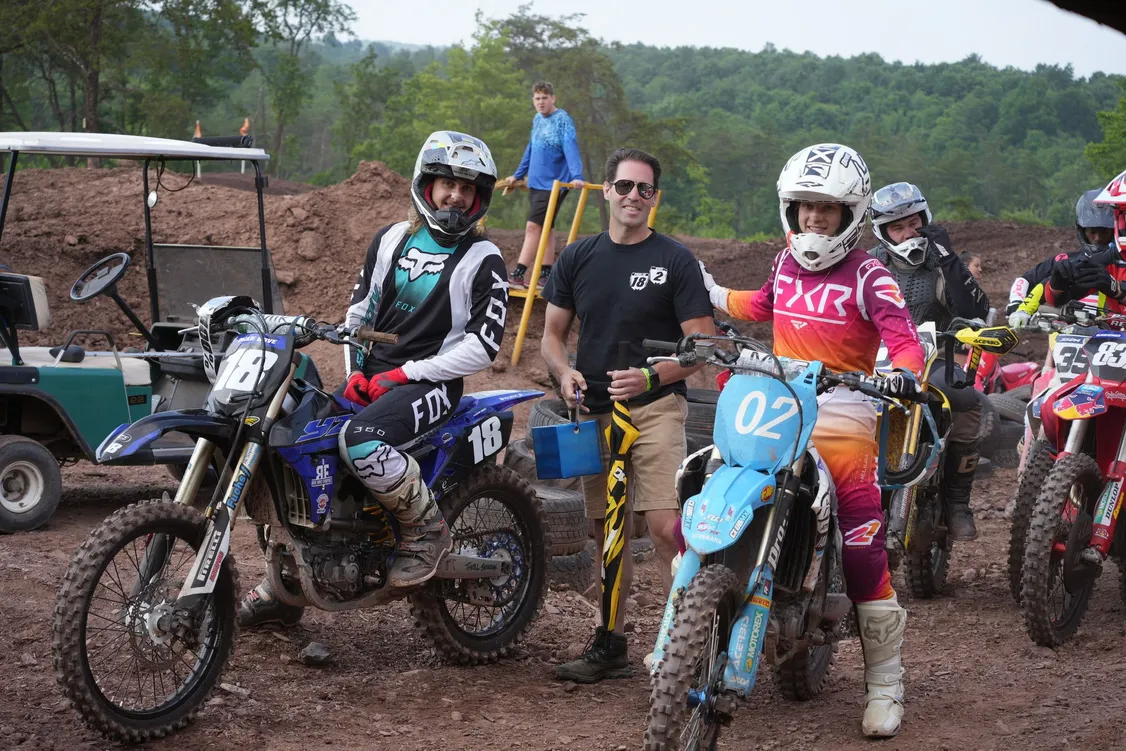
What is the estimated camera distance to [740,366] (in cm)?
444

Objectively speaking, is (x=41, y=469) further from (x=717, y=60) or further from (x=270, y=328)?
(x=717, y=60)

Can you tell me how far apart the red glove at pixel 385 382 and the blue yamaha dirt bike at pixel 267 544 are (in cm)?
14

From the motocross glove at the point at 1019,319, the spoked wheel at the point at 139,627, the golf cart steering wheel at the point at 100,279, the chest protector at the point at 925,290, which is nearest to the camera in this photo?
the spoked wheel at the point at 139,627

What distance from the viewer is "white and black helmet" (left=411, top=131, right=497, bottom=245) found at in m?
5.59

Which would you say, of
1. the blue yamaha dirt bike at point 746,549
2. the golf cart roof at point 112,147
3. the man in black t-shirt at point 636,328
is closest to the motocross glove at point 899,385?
the blue yamaha dirt bike at point 746,549

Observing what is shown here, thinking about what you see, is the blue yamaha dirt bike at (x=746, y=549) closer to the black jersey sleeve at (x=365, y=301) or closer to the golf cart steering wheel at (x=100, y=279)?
the black jersey sleeve at (x=365, y=301)

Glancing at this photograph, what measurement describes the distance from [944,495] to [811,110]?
65649 mm

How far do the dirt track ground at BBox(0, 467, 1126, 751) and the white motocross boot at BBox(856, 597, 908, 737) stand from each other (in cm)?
8

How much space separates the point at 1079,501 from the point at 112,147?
6.41 m

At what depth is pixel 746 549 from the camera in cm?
447

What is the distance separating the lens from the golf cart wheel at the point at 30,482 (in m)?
8.16

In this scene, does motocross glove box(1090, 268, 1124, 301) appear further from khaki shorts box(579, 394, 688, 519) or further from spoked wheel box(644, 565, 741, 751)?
spoked wheel box(644, 565, 741, 751)

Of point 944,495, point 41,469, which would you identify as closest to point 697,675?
point 944,495

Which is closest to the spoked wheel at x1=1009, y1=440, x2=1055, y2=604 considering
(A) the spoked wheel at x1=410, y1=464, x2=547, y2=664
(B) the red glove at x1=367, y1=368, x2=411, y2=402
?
(A) the spoked wheel at x1=410, y1=464, x2=547, y2=664
